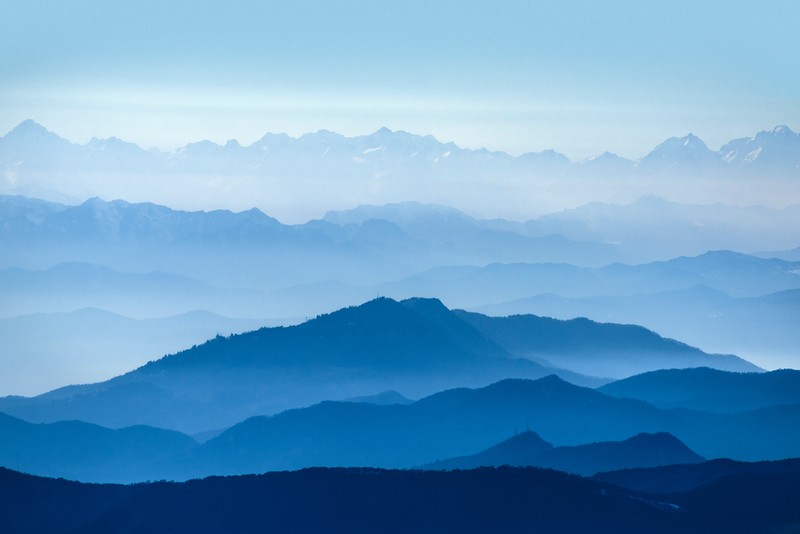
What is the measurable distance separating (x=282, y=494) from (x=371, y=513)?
7.53m

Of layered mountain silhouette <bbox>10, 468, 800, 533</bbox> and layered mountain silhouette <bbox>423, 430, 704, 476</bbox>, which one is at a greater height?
layered mountain silhouette <bbox>423, 430, 704, 476</bbox>

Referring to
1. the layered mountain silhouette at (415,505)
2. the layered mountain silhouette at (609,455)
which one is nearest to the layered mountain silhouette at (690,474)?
the layered mountain silhouette at (415,505)

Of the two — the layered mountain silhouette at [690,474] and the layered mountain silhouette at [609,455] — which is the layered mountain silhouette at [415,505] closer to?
the layered mountain silhouette at [690,474]

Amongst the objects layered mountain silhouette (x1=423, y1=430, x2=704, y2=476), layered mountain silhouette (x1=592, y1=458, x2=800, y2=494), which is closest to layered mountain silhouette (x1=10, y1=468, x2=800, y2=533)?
layered mountain silhouette (x1=592, y1=458, x2=800, y2=494)

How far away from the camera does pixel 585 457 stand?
16462 centimetres

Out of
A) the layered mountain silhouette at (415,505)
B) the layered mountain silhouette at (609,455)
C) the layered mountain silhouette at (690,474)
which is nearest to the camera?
the layered mountain silhouette at (415,505)

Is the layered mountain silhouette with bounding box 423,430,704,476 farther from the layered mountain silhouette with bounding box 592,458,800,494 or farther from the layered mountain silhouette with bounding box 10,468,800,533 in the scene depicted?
the layered mountain silhouette with bounding box 10,468,800,533

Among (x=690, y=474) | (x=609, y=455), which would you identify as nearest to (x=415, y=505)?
(x=690, y=474)

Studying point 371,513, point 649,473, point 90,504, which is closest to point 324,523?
point 371,513

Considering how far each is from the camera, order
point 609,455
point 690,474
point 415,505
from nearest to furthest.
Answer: point 415,505, point 690,474, point 609,455

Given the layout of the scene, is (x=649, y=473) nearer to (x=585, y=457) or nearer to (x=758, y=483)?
(x=758, y=483)

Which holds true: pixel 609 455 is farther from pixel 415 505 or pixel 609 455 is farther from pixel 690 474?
pixel 415 505

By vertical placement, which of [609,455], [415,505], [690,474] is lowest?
[415,505]

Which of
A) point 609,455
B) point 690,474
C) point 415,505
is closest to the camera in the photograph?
point 415,505
